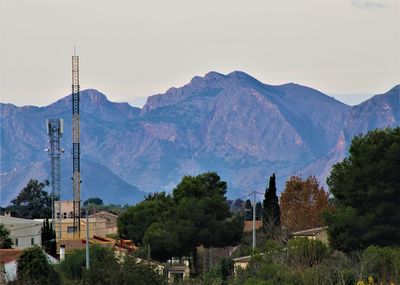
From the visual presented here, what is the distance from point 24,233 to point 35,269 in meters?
29.3

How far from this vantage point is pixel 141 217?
61.2 metres

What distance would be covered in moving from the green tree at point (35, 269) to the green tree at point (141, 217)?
86.1 feet

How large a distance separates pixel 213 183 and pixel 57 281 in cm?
2239

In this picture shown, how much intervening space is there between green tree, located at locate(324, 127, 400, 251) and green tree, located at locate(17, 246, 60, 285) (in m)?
12.7

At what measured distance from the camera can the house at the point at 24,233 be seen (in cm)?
5763

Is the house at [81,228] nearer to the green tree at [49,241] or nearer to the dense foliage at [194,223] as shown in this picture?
the green tree at [49,241]

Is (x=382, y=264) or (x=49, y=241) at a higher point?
(x=49, y=241)

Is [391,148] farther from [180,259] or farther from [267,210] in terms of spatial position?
[267,210]

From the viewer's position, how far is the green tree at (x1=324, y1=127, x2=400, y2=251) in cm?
3878

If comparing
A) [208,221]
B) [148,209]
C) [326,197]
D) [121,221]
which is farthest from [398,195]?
[121,221]

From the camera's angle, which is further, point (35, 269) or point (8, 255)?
A: point (8, 255)

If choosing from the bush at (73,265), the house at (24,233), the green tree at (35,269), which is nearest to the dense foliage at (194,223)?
the bush at (73,265)

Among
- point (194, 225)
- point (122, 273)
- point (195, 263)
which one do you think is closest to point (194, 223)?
point (194, 225)

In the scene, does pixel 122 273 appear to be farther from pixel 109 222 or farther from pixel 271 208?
pixel 109 222
